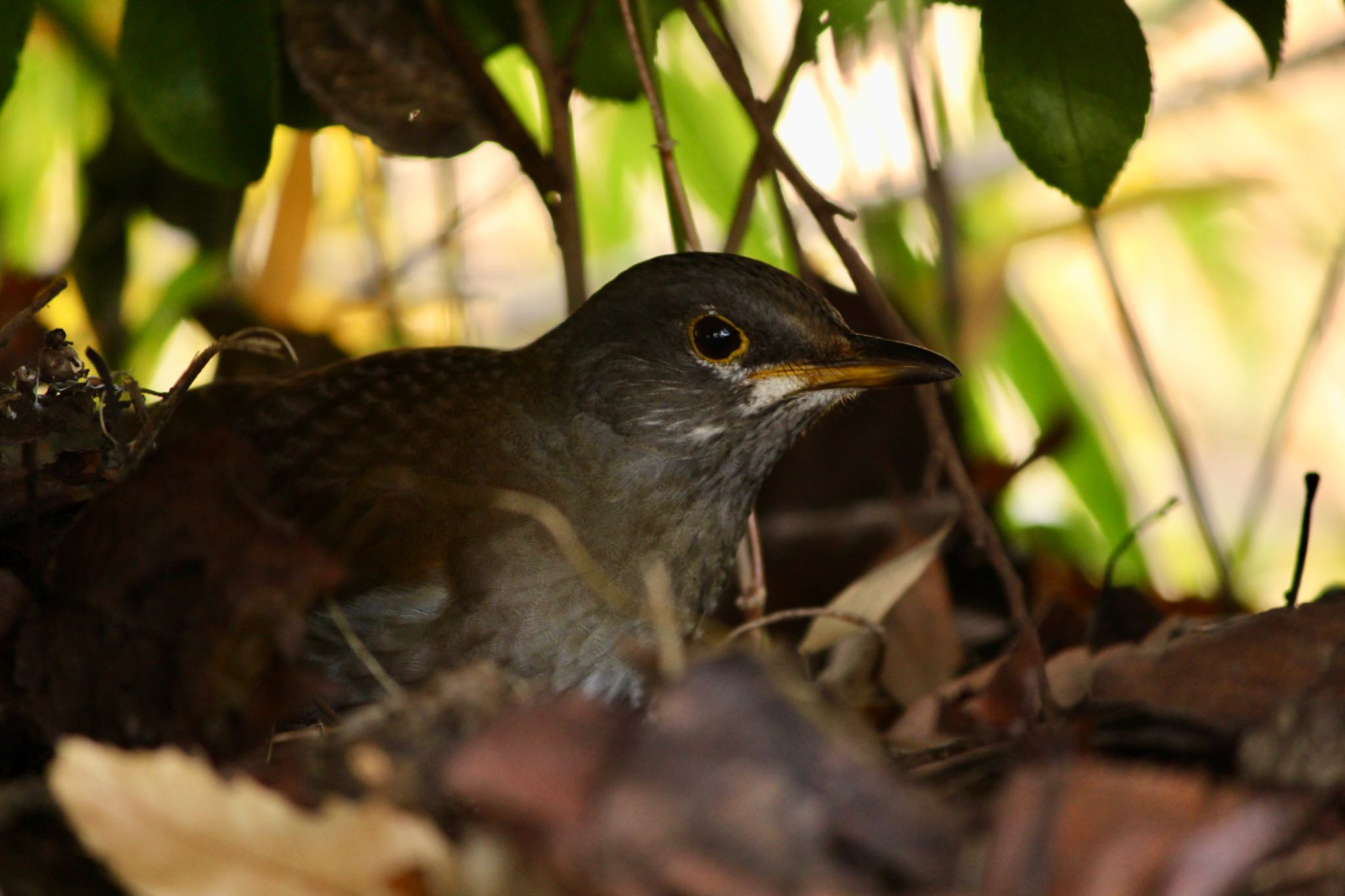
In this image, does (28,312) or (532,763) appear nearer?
(532,763)

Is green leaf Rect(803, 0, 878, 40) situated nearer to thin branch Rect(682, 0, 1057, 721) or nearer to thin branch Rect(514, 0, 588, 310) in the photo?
thin branch Rect(682, 0, 1057, 721)

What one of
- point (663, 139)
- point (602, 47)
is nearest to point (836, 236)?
point (663, 139)

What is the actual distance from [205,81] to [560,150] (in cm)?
74

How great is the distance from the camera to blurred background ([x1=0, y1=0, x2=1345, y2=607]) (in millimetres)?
3500

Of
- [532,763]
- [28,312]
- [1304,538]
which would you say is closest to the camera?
[532,763]

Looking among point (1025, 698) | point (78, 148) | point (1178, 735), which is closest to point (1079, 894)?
point (1178, 735)

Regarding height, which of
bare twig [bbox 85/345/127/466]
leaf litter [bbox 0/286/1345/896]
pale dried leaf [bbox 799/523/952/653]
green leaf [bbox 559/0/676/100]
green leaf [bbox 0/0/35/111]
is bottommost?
pale dried leaf [bbox 799/523/952/653]

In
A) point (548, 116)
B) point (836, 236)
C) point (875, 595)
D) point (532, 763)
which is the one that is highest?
point (548, 116)

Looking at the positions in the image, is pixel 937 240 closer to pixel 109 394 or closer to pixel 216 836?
pixel 109 394

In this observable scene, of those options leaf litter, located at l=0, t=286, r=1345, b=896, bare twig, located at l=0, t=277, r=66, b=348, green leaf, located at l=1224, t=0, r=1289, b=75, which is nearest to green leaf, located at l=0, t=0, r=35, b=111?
bare twig, located at l=0, t=277, r=66, b=348

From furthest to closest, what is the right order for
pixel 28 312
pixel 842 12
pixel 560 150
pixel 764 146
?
1. pixel 560 150
2. pixel 764 146
3. pixel 28 312
4. pixel 842 12

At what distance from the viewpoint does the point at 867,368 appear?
2738mm

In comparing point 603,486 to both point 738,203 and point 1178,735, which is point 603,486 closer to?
point 738,203

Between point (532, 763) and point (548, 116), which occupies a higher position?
point (548, 116)
